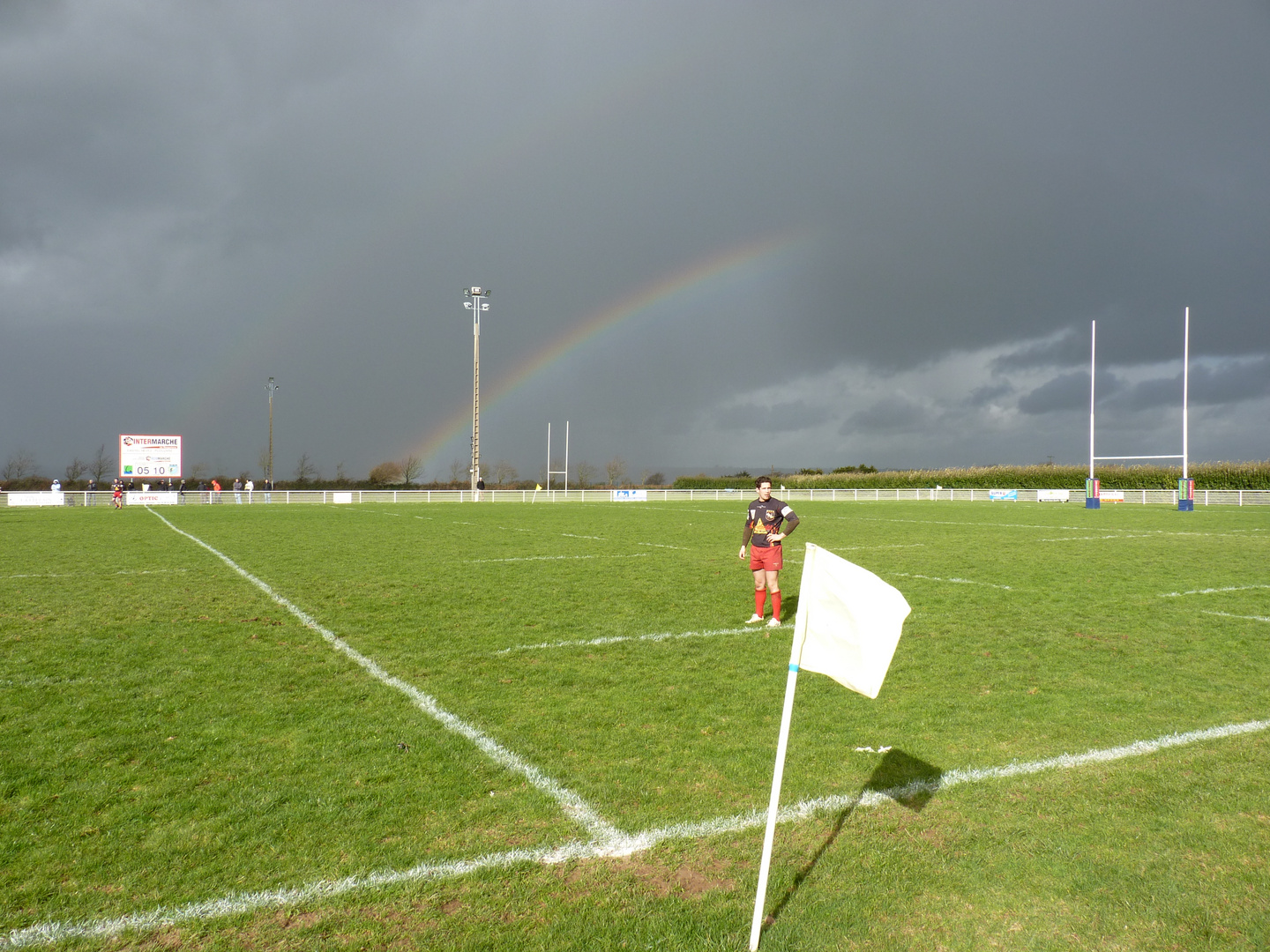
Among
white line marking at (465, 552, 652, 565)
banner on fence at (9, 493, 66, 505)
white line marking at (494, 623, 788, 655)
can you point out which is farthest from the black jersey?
banner on fence at (9, 493, 66, 505)

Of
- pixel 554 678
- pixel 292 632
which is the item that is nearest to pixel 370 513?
pixel 292 632

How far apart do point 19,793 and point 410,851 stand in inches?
96.4

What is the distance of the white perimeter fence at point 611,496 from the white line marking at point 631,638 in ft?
137

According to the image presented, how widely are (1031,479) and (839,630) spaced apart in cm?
6853

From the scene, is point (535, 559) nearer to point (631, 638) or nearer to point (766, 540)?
point (766, 540)

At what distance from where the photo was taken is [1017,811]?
4266 mm

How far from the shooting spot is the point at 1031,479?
212ft

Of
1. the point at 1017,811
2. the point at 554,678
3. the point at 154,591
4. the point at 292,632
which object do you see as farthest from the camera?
the point at 154,591

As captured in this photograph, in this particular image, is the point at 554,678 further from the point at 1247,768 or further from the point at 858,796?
the point at 1247,768

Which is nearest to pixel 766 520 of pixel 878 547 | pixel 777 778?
pixel 777 778

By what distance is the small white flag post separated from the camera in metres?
3.16

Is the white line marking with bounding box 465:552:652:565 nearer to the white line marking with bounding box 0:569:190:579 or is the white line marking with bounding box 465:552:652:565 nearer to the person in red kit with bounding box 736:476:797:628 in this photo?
the white line marking with bounding box 0:569:190:579

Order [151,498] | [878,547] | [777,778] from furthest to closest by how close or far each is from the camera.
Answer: [151,498], [878,547], [777,778]

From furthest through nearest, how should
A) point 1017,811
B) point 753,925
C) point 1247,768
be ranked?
1. point 1247,768
2. point 1017,811
3. point 753,925
